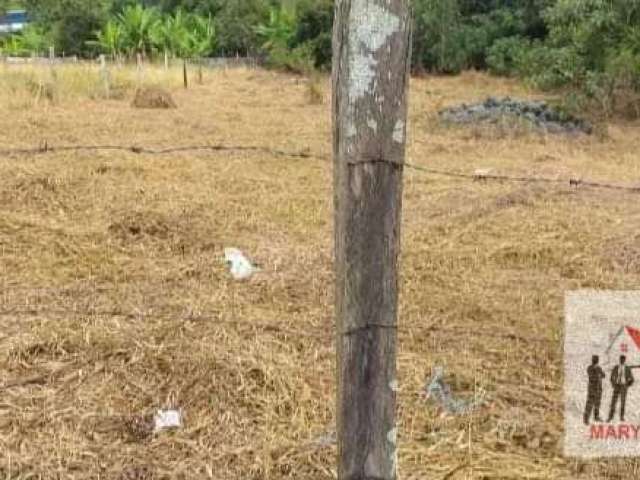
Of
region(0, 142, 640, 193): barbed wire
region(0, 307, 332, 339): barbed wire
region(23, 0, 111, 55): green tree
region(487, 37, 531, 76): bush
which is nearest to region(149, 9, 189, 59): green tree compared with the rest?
region(23, 0, 111, 55): green tree

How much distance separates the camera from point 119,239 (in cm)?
441

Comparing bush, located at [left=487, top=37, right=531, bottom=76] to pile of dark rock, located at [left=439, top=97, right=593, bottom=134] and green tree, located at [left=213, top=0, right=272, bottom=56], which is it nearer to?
pile of dark rock, located at [left=439, top=97, right=593, bottom=134]

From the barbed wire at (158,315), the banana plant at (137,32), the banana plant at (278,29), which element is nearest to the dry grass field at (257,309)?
the barbed wire at (158,315)

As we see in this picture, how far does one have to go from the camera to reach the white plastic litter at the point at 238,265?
3824 mm

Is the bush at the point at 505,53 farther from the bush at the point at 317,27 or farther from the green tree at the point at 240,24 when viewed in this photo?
the green tree at the point at 240,24

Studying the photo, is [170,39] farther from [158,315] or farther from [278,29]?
[158,315]

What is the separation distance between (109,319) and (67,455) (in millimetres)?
969

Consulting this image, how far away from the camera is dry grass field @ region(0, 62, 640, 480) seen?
2.26m

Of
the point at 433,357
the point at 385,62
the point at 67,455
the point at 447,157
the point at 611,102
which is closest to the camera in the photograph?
the point at 385,62

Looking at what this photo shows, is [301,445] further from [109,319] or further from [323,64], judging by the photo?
[323,64]

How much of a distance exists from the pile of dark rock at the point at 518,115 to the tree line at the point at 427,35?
2.54 feet

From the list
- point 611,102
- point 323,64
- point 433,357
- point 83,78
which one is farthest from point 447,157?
point 323,64

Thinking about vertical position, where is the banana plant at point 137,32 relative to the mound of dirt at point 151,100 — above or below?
above

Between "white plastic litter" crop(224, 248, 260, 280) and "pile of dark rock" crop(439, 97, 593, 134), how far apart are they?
5.86 m
